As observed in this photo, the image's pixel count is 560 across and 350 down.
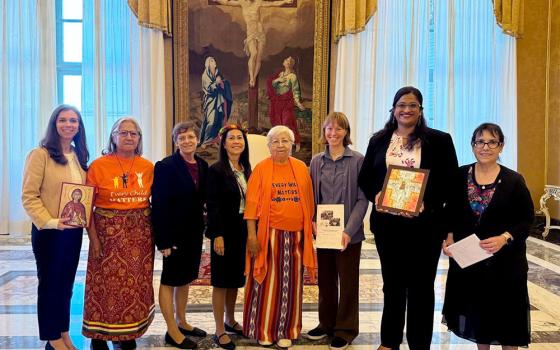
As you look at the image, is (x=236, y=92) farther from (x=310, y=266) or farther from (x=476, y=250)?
(x=476, y=250)

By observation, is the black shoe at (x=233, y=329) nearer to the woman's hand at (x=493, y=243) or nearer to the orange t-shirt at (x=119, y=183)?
the orange t-shirt at (x=119, y=183)

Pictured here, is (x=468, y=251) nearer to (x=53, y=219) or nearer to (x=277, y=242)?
(x=277, y=242)

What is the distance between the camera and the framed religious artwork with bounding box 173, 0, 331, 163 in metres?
7.82

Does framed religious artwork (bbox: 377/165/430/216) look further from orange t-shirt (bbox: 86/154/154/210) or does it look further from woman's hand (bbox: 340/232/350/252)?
orange t-shirt (bbox: 86/154/154/210)

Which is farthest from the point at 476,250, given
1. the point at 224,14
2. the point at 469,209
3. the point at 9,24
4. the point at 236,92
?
the point at 9,24

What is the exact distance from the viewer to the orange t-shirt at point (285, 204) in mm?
3086

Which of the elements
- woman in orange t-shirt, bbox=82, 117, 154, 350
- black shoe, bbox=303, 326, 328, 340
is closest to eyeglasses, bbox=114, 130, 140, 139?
woman in orange t-shirt, bbox=82, 117, 154, 350

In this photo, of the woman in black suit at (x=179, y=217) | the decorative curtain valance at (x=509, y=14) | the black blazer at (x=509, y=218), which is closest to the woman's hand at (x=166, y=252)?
the woman in black suit at (x=179, y=217)

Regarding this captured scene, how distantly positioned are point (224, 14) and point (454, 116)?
4.73 meters

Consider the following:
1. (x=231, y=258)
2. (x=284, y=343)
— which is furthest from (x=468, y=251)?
(x=231, y=258)

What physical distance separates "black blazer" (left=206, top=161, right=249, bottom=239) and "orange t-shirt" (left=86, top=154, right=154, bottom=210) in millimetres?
444

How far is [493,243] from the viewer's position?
2.53 meters

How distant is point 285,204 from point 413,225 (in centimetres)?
90

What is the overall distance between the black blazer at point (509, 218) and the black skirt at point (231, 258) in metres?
1.60
